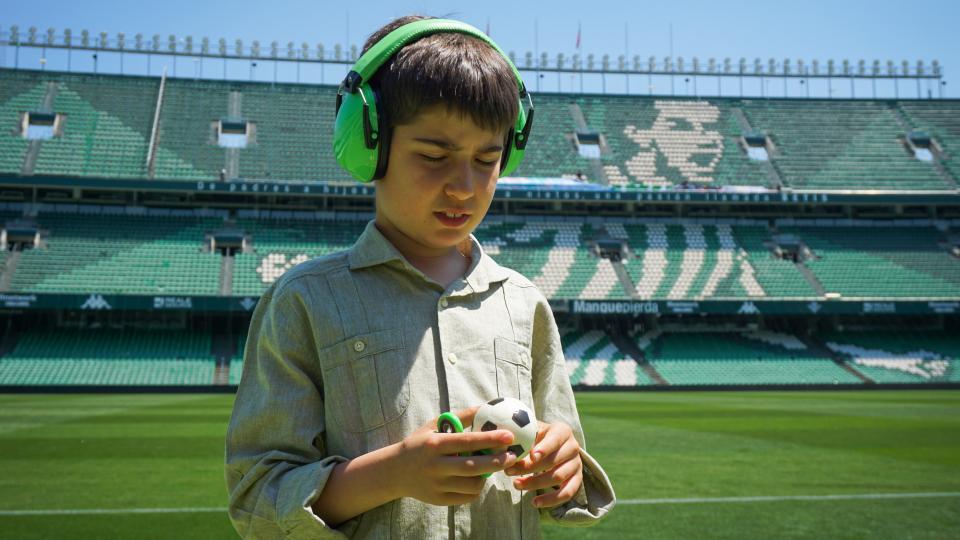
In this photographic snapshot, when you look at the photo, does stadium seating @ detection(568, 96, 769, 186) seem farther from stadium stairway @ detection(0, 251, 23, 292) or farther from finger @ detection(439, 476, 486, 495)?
finger @ detection(439, 476, 486, 495)

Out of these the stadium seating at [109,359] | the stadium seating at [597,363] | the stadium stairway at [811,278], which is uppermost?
the stadium stairway at [811,278]

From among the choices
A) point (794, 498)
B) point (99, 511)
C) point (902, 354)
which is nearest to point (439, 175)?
point (99, 511)

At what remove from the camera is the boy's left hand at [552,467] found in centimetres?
160

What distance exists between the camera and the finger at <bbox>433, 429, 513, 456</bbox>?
4.66 feet

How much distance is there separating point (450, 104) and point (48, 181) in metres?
38.5

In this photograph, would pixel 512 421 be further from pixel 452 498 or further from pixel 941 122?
pixel 941 122

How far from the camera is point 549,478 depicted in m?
1.68

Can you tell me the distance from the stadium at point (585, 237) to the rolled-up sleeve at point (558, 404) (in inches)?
636

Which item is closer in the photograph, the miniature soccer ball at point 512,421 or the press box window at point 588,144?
the miniature soccer ball at point 512,421

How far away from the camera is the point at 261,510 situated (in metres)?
1.64

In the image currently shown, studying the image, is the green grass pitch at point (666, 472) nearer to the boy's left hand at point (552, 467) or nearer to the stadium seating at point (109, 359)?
the boy's left hand at point (552, 467)

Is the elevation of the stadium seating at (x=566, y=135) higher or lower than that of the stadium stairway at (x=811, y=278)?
higher

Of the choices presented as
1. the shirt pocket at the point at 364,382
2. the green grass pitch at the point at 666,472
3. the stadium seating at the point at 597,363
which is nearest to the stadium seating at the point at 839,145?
the stadium seating at the point at 597,363

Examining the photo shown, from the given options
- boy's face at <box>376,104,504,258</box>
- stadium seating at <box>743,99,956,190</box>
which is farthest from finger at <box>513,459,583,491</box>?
stadium seating at <box>743,99,956,190</box>
